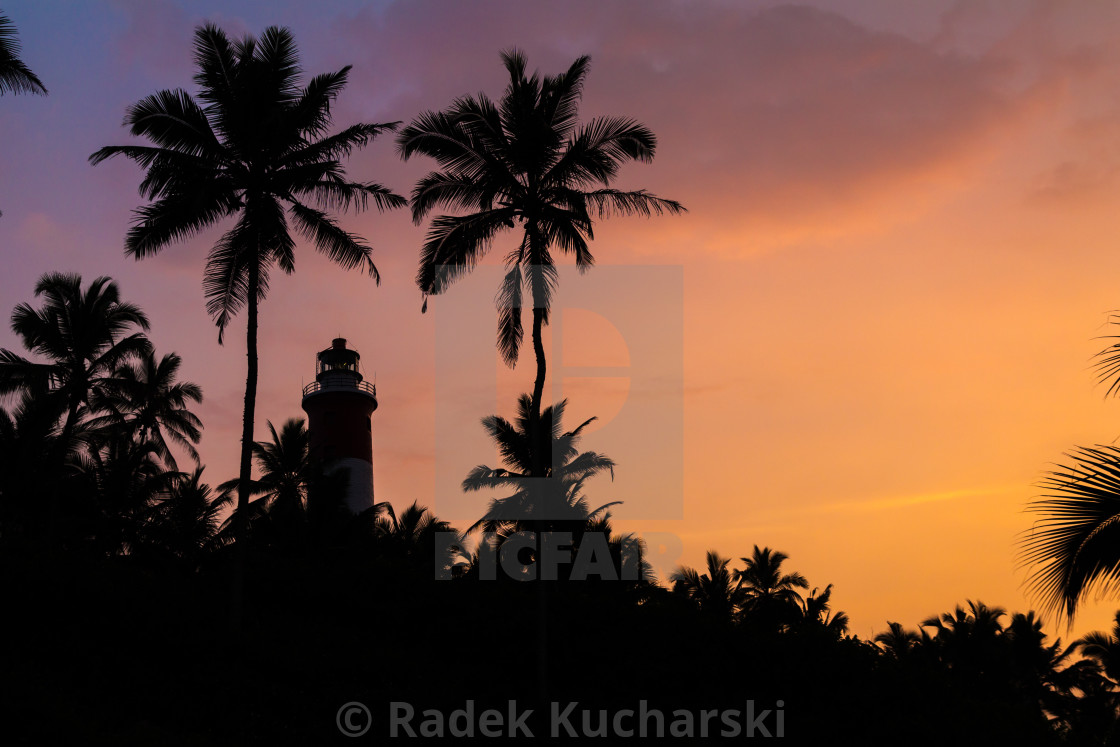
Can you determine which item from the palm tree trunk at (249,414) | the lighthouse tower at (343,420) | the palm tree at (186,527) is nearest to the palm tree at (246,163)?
the palm tree trunk at (249,414)

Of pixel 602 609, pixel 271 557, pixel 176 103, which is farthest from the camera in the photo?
pixel 271 557

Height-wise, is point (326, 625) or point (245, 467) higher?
point (245, 467)

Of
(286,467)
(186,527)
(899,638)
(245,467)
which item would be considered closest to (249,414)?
(245,467)

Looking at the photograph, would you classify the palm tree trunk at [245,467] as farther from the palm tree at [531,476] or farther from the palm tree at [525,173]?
the palm tree at [531,476]

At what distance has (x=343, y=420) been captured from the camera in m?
48.7

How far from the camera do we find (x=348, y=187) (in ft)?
76.5

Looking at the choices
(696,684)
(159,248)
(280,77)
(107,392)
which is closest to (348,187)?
(280,77)

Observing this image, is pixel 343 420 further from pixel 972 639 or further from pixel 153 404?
pixel 972 639

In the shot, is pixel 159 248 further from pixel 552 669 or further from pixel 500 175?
pixel 552 669

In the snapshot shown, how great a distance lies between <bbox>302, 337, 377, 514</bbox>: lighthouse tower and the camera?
47.8m

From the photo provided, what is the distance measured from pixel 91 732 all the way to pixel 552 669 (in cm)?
1215

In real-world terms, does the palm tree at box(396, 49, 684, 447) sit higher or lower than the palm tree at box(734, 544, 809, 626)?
higher

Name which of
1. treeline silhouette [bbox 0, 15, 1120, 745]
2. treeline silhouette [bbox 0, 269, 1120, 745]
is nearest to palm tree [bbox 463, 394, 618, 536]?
treeline silhouette [bbox 0, 269, 1120, 745]

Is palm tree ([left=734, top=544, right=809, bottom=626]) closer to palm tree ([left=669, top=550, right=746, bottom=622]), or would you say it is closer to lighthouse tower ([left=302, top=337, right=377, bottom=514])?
palm tree ([left=669, top=550, right=746, bottom=622])
